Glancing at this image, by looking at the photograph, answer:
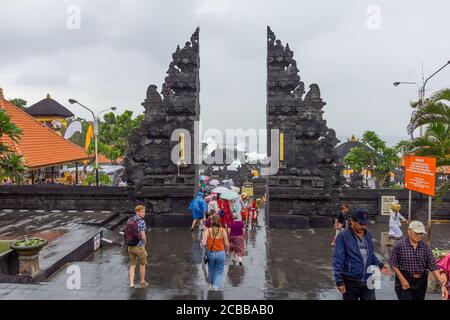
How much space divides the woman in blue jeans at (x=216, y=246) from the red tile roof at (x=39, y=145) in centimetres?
1404

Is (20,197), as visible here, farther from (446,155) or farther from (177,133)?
(446,155)

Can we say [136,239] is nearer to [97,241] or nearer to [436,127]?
[97,241]

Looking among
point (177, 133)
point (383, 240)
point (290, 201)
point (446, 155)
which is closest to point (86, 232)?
point (177, 133)

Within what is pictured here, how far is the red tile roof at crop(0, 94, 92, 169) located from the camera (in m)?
19.5

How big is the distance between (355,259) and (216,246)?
283 cm

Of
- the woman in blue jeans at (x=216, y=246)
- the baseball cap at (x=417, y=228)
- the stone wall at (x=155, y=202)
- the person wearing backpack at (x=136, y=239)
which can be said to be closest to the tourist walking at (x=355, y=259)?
the baseball cap at (x=417, y=228)

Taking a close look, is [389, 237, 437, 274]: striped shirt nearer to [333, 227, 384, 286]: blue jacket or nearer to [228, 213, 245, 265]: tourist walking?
[333, 227, 384, 286]: blue jacket

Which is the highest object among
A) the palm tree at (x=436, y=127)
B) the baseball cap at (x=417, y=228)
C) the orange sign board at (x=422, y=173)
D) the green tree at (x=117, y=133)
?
the green tree at (x=117, y=133)

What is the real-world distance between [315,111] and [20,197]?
45.7 ft

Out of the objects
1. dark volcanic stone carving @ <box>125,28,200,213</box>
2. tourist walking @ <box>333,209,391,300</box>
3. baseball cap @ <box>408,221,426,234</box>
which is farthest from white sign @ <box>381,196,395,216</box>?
tourist walking @ <box>333,209,391,300</box>

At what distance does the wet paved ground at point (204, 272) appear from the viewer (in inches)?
291

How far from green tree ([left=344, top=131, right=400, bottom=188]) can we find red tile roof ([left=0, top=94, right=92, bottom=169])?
1852 cm

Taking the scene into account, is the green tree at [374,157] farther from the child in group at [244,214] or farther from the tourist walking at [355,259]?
the tourist walking at [355,259]

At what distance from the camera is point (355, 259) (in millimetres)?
5562
